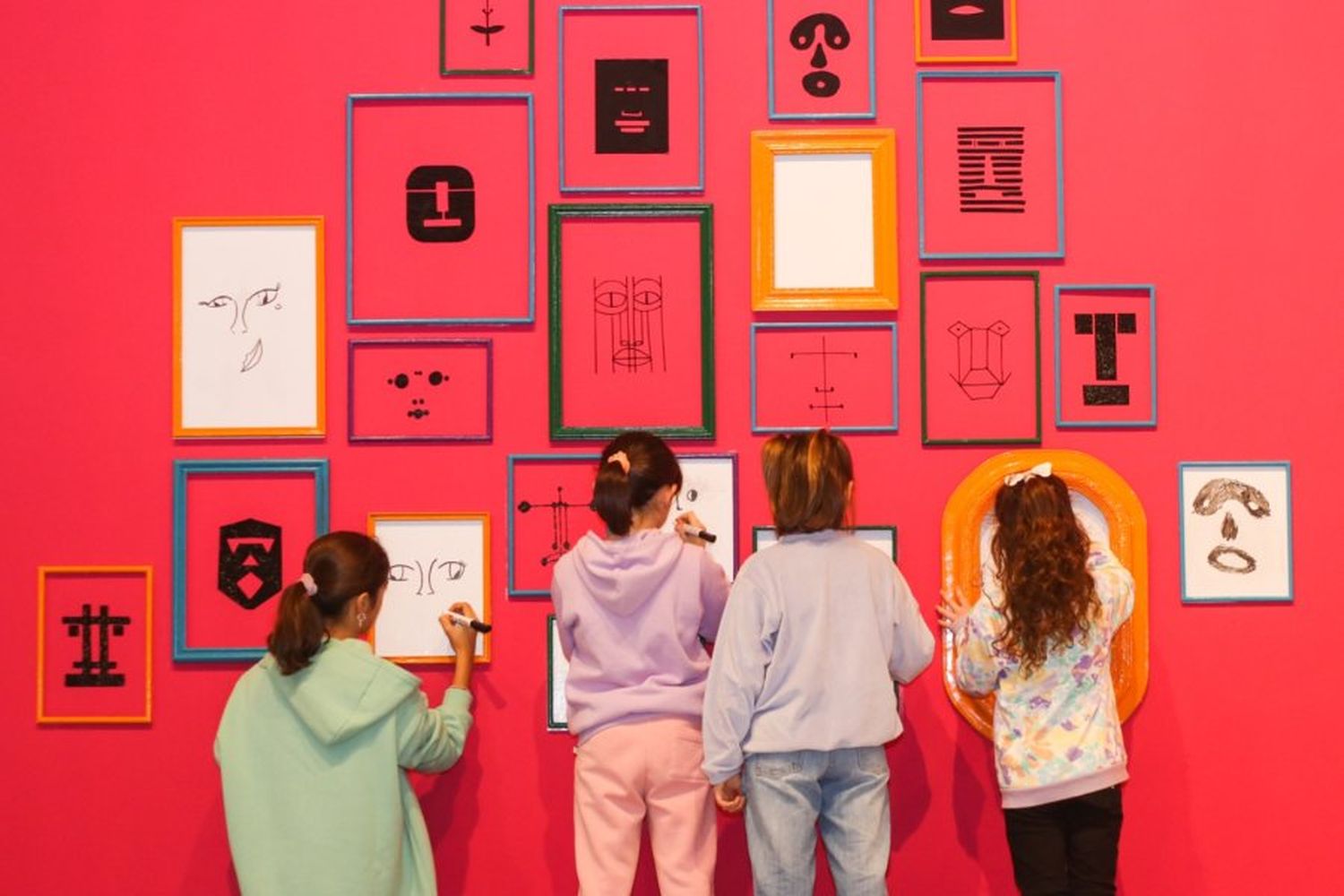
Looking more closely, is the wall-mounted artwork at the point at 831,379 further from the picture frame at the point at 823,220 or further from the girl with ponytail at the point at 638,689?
the girl with ponytail at the point at 638,689

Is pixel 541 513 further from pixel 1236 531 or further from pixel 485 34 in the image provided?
pixel 1236 531

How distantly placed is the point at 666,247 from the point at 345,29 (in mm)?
805

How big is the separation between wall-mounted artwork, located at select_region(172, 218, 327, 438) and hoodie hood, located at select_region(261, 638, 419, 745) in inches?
24.1

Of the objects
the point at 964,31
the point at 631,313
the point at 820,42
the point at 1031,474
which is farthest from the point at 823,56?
the point at 1031,474

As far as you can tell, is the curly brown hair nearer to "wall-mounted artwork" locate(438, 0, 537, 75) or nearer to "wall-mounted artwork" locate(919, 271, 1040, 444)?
"wall-mounted artwork" locate(919, 271, 1040, 444)

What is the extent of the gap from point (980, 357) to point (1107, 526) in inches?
16.8

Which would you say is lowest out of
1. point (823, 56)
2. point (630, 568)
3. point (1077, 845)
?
point (1077, 845)

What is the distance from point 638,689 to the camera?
85.4 inches

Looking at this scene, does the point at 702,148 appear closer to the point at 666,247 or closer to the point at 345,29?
the point at 666,247

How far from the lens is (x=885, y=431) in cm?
252

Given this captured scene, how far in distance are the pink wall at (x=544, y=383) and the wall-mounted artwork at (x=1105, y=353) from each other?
1.6 inches

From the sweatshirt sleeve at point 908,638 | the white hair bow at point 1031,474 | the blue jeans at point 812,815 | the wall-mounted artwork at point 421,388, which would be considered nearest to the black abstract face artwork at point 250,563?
the wall-mounted artwork at point 421,388

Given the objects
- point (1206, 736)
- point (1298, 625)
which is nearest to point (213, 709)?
A: point (1206, 736)

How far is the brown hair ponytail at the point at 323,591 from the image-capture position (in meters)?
2.04
